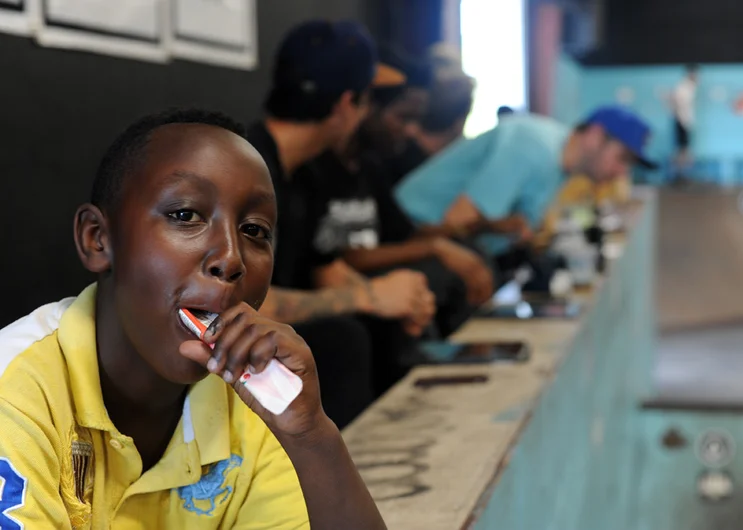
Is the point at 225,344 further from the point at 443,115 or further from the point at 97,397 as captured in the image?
the point at 443,115

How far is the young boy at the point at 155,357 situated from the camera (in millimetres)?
747

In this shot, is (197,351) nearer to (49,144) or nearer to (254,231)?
(254,231)

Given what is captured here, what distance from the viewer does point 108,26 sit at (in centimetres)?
207

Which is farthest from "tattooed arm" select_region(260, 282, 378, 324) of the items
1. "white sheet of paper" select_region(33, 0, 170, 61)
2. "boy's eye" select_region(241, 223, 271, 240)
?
"boy's eye" select_region(241, 223, 271, 240)

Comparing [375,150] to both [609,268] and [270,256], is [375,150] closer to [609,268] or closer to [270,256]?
[609,268]

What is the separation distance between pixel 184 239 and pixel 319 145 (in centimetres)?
150

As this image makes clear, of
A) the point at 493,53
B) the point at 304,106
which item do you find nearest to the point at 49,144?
the point at 304,106

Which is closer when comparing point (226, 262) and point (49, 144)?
point (226, 262)

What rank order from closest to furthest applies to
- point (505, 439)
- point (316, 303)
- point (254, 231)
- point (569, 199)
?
point (254, 231), point (505, 439), point (316, 303), point (569, 199)

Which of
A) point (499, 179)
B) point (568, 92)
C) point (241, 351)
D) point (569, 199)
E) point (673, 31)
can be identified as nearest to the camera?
point (241, 351)

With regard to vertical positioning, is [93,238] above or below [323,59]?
below

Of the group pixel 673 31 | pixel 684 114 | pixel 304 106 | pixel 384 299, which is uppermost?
pixel 673 31

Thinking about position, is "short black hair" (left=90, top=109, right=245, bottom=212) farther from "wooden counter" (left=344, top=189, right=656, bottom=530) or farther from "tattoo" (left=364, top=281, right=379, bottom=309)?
"tattoo" (left=364, top=281, right=379, bottom=309)

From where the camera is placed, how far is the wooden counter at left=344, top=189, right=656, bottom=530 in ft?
4.31
